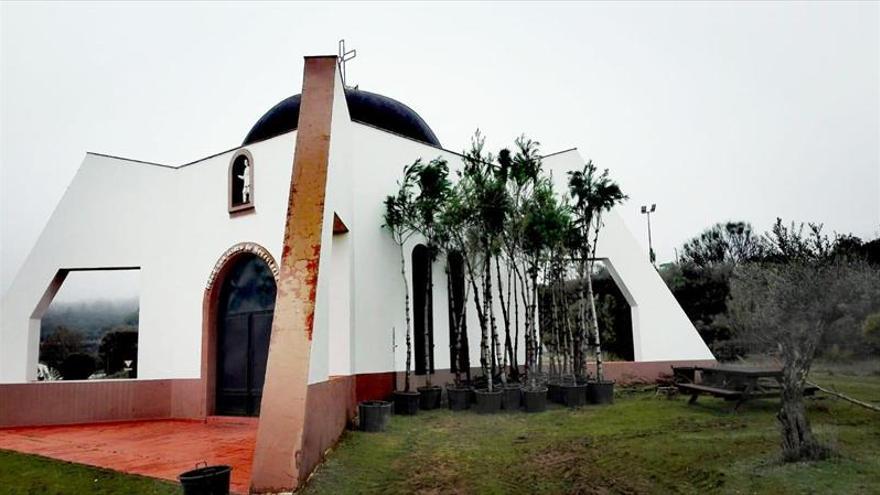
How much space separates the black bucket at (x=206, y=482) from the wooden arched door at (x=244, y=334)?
5088mm

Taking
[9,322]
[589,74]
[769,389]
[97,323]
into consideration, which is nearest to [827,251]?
[769,389]

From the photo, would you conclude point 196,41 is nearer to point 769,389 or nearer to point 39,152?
point 39,152

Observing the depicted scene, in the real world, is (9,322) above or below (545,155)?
below

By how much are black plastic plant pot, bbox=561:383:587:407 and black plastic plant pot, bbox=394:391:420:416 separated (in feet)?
8.95

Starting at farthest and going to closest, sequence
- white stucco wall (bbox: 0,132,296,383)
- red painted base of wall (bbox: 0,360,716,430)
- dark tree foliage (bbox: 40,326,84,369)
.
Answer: dark tree foliage (bbox: 40,326,84,369), white stucco wall (bbox: 0,132,296,383), red painted base of wall (bbox: 0,360,716,430)

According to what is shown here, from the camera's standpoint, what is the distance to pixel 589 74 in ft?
35.9

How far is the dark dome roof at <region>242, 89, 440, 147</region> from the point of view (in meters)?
11.4

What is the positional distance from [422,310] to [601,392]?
3605mm

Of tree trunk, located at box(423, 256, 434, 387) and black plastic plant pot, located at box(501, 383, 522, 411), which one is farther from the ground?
tree trunk, located at box(423, 256, 434, 387)

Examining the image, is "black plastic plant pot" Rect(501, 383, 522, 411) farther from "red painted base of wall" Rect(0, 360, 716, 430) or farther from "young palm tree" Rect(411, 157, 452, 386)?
"red painted base of wall" Rect(0, 360, 716, 430)

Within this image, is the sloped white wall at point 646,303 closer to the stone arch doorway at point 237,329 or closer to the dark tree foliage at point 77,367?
the stone arch doorway at point 237,329

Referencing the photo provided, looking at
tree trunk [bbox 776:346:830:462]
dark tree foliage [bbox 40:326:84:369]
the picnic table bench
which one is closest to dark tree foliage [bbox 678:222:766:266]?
the picnic table bench

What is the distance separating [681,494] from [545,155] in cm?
925

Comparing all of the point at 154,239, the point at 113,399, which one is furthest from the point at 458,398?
the point at 154,239
